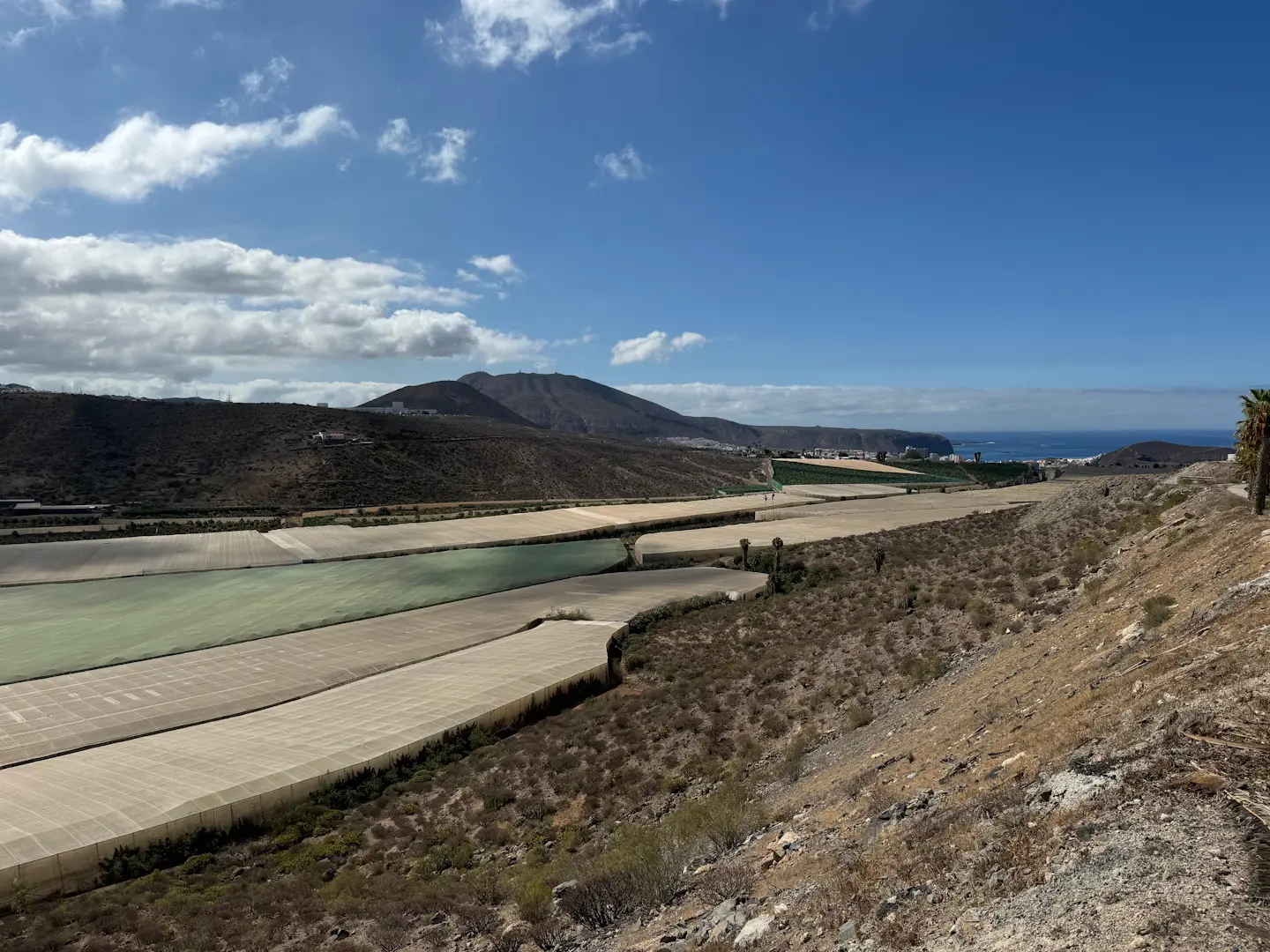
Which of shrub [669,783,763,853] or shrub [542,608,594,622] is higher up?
shrub [669,783,763,853]

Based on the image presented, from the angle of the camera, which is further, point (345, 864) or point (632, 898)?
point (345, 864)

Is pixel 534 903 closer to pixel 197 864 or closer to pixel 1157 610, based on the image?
pixel 197 864

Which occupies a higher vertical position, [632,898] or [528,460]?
[528,460]

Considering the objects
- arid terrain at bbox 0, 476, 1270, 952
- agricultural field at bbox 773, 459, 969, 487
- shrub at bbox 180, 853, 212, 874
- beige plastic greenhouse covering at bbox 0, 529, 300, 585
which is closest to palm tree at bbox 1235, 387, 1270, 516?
arid terrain at bbox 0, 476, 1270, 952

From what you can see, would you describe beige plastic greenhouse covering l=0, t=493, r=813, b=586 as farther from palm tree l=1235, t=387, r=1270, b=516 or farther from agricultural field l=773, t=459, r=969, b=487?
palm tree l=1235, t=387, r=1270, b=516

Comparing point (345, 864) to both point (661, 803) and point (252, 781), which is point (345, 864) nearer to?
point (252, 781)

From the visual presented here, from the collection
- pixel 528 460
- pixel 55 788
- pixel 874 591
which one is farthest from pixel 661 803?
pixel 528 460

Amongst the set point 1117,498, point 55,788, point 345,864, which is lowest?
point 345,864
